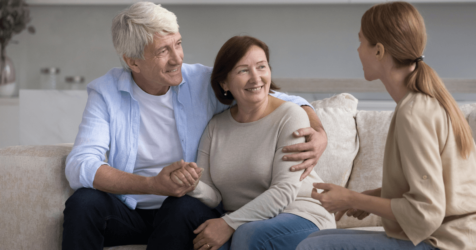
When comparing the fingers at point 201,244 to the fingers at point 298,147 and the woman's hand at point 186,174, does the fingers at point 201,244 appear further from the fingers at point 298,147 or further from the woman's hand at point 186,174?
the fingers at point 298,147

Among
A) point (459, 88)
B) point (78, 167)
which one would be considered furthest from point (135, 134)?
point (459, 88)

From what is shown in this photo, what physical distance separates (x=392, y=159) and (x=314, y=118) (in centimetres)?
60

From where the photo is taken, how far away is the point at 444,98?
96 cm

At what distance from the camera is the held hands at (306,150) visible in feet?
4.45

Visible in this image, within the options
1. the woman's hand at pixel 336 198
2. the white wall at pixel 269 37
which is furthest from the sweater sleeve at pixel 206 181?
the white wall at pixel 269 37

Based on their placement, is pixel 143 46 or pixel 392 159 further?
pixel 143 46

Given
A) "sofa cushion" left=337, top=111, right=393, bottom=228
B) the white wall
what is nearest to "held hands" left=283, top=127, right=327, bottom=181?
"sofa cushion" left=337, top=111, right=393, bottom=228

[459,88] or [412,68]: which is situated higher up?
[412,68]

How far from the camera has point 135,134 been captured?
155cm

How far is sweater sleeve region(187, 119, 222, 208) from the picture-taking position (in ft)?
4.51

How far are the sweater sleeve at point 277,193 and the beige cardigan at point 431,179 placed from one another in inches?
15.5

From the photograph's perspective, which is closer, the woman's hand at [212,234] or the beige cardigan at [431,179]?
the beige cardigan at [431,179]

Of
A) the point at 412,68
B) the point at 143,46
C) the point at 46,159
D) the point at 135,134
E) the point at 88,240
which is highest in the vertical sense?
the point at 412,68

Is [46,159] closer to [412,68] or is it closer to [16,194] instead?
[16,194]
